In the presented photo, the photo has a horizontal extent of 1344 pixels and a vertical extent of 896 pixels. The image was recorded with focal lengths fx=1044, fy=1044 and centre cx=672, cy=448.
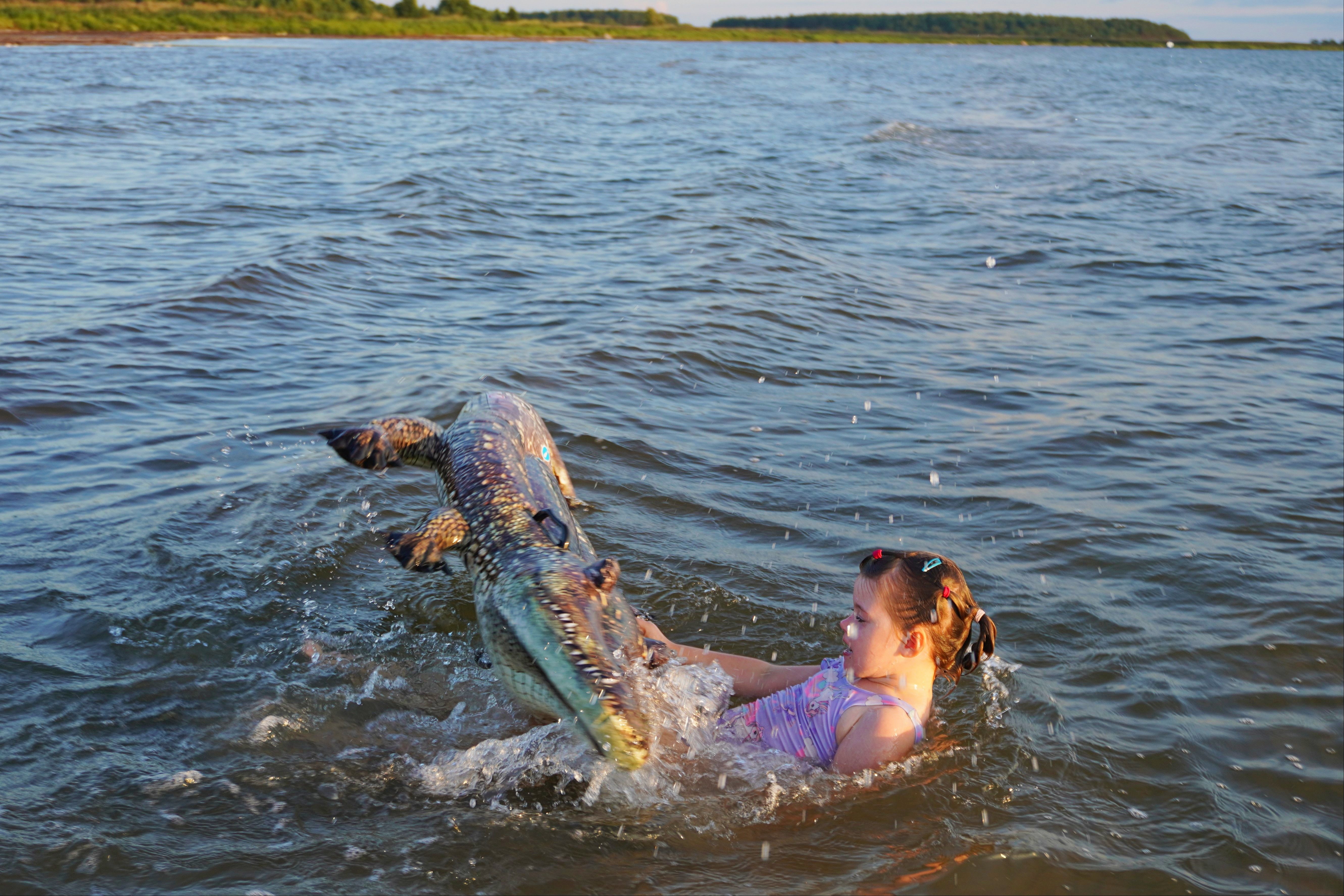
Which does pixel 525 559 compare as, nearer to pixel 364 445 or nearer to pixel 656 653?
pixel 656 653

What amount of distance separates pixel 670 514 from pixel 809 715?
2500 mm

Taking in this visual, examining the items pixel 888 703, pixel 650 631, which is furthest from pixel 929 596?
pixel 650 631

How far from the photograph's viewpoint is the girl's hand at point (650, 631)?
14.7ft

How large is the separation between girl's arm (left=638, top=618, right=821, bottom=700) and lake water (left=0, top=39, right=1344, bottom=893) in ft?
1.26

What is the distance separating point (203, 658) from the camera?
4.80m

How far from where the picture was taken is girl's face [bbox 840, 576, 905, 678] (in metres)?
4.22

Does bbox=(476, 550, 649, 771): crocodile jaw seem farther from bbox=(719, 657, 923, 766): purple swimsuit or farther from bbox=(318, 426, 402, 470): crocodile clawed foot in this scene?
bbox=(318, 426, 402, 470): crocodile clawed foot

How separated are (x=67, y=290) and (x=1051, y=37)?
6756 inches

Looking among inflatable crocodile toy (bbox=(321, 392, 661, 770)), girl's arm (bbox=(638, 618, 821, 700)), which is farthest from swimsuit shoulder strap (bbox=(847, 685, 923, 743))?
inflatable crocodile toy (bbox=(321, 392, 661, 770))

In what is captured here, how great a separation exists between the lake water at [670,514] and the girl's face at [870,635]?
45 centimetres

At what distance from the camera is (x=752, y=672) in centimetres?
490

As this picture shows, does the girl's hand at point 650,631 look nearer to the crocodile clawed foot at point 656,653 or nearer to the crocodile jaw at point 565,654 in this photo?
the crocodile clawed foot at point 656,653

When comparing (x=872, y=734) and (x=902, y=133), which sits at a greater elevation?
(x=902, y=133)

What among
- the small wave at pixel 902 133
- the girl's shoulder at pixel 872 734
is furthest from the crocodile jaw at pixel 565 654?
the small wave at pixel 902 133
